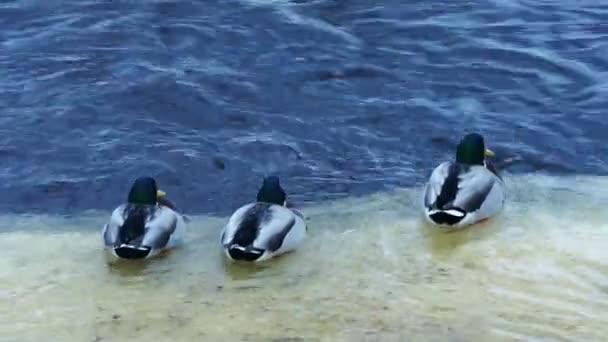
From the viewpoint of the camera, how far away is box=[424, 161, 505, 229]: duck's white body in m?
11.3

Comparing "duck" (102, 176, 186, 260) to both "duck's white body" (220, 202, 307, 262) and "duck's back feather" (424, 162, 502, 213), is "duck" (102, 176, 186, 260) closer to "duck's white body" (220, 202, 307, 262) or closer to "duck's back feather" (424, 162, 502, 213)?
"duck's white body" (220, 202, 307, 262)

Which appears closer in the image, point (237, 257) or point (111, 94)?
point (237, 257)

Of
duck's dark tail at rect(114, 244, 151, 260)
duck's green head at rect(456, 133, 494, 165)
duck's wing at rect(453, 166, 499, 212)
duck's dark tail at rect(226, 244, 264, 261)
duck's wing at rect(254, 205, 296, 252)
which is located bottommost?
duck's dark tail at rect(114, 244, 151, 260)

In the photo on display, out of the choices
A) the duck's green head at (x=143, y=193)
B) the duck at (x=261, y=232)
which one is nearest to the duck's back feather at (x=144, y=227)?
the duck's green head at (x=143, y=193)

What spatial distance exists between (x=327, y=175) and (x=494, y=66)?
12.5ft

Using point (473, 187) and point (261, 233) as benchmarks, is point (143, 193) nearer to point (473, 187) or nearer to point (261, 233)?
point (261, 233)

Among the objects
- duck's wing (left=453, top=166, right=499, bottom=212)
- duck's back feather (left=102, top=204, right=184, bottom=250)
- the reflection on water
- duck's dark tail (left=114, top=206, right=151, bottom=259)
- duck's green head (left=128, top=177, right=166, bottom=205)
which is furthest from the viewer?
duck's wing (left=453, top=166, right=499, bottom=212)

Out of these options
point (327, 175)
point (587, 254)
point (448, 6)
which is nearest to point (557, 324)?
point (587, 254)

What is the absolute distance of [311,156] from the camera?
13172 millimetres

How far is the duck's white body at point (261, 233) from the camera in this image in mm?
10469

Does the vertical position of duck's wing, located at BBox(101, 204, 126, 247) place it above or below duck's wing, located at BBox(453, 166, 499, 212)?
below

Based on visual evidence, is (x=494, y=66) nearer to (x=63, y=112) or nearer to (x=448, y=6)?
(x=448, y=6)

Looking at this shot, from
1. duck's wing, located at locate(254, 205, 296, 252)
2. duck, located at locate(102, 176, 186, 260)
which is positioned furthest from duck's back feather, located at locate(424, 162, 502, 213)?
duck, located at locate(102, 176, 186, 260)

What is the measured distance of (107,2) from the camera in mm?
17609
